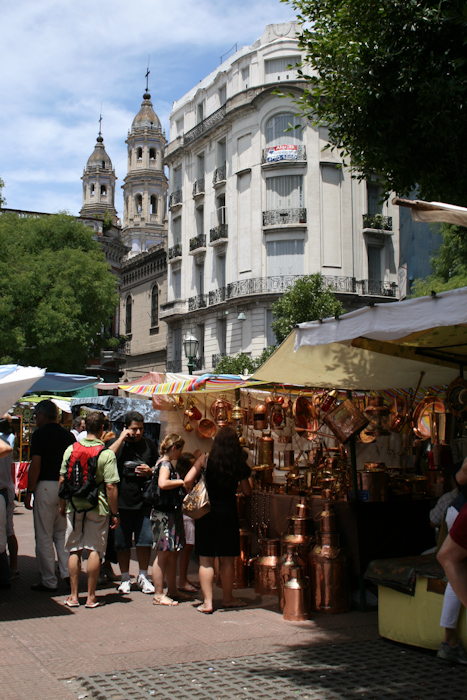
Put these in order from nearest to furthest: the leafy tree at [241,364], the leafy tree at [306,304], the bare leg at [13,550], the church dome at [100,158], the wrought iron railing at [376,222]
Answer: the bare leg at [13,550] → the leafy tree at [306,304] → the leafy tree at [241,364] → the wrought iron railing at [376,222] → the church dome at [100,158]

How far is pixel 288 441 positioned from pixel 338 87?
505cm

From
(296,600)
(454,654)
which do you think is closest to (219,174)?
(296,600)

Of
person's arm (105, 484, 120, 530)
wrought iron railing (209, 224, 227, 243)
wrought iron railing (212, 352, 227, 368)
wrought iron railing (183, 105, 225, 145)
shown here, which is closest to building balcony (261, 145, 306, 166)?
wrought iron railing (209, 224, 227, 243)

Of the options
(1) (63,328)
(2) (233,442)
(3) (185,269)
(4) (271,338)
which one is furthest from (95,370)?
(2) (233,442)

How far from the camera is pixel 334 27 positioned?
8898mm

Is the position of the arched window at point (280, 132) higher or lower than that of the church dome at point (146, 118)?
lower

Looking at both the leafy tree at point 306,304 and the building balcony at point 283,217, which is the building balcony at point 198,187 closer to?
the building balcony at point 283,217

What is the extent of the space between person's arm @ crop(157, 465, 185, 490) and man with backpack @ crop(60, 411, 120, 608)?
461 millimetres

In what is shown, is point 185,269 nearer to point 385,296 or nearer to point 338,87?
point 385,296

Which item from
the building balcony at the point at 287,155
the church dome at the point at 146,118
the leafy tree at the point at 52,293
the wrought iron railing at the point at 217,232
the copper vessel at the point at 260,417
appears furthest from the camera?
the church dome at the point at 146,118

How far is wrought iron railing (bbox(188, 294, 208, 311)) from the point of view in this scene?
36625 millimetres

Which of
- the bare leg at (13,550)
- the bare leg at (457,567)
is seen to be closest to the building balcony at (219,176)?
the bare leg at (13,550)

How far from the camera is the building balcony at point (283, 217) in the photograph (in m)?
32.0

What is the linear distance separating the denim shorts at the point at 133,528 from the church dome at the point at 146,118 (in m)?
64.3
